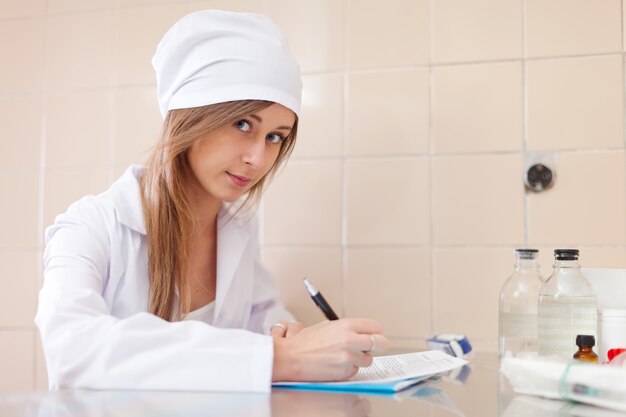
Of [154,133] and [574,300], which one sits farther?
[154,133]

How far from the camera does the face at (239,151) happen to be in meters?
1.18

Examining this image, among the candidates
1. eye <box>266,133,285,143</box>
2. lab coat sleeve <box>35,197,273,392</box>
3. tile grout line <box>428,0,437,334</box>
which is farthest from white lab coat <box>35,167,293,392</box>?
tile grout line <box>428,0,437,334</box>

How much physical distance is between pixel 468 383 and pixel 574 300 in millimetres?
234

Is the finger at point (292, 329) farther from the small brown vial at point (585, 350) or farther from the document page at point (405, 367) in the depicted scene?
the small brown vial at point (585, 350)

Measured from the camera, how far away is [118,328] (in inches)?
33.4

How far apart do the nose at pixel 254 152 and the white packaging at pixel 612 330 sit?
0.60 meters

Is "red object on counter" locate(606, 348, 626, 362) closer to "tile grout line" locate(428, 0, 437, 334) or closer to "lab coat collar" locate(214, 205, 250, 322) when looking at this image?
"tile grout line" locate(428, 0, 437, 334)

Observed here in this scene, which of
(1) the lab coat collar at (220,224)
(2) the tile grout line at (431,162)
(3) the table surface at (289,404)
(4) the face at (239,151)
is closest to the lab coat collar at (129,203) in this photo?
(1) the lab coat collar at (220,224)

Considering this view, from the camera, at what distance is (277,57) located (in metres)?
1.17

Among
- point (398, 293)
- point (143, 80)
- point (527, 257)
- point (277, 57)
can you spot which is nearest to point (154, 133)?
A: point (143, 80)

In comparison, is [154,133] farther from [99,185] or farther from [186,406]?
[186,406]

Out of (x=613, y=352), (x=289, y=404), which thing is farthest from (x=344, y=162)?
(x=289, y=404)

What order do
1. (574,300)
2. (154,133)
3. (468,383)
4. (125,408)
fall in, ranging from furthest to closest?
1. (154,133)
2. (574,300)
3. (468,383)
4. (125,408)

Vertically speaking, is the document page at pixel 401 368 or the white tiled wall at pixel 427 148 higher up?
the white tiled wall at pixel 427 148
